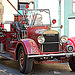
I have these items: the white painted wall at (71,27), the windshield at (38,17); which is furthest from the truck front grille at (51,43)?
the white painted wall at (71,27)

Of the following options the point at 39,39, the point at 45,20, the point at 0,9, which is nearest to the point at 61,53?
the point at 39,39

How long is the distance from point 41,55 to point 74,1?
7.39m

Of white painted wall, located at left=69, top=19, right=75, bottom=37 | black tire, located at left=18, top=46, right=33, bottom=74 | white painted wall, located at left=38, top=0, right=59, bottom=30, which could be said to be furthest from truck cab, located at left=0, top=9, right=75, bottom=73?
white painted wall, located at left=38, top=0, right=59, bottom=30

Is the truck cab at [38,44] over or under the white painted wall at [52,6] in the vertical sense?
under

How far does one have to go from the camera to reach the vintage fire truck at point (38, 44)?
738 cm

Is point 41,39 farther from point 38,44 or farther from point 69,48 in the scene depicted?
point 69,48

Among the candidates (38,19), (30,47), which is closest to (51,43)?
(30,47)

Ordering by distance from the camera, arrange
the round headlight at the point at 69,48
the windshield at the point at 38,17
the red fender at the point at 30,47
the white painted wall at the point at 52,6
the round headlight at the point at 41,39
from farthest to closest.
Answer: the white painted wall at the point at 52,6 < the windshield at the point at 38,17 < the round headlight at the point at 69,48 < the round headlight at the point at 41,39 < the red fender at the point at 30,47

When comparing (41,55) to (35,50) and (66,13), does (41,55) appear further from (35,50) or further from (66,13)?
(66,13)

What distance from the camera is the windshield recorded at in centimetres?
883

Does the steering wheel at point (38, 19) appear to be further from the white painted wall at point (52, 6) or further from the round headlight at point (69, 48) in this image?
the white painted wall at point (52, 6)

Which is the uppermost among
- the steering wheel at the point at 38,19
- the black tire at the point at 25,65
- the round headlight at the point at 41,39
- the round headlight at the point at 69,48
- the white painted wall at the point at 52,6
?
the white painted wall at the point at 52,6

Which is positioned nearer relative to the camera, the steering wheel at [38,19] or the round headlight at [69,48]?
the round headlight at [69,48]

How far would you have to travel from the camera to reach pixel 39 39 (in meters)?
7.65
